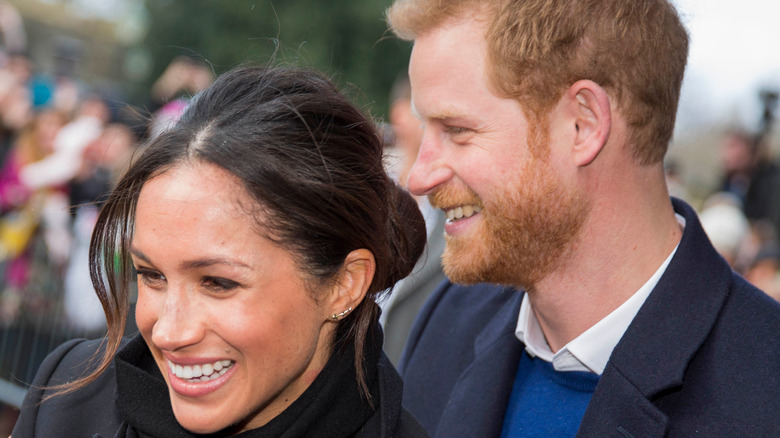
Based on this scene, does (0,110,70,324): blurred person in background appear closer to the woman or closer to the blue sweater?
the woman

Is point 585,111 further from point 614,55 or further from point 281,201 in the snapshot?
point 281,201

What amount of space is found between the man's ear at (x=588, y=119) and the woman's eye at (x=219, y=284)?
122 centimetres

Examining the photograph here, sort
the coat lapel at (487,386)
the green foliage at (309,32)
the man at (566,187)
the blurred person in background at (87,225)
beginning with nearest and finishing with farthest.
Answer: the man at (566,187) → the coat lapel at (487,386) → the blurred person in background at (87,225) → the green foliage at (309,32)

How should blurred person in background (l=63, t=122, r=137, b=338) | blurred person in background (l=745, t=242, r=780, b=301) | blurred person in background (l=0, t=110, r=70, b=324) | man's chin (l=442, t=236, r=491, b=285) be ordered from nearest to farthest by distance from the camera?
1. man's chin (l=442, t=236, r=491, b=285)
2. blurred person in background (l=63, t=122, r=137, b=338)
3. blurred person in background (l=0, t=110, r=70, b=324)
4. blurred person in background (l=745, t=242, r=780, b=301)

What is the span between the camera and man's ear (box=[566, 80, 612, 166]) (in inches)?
105

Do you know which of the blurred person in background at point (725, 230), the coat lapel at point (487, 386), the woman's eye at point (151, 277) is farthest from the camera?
the blurred person in background at point (725, 230)

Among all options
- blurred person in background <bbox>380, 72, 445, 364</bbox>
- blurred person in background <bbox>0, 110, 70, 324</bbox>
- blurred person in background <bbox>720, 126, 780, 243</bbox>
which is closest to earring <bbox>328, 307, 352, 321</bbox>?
blurred person in background <bbox>380, 72, 445, 364</bbox>

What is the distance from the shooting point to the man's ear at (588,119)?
8.75 feet

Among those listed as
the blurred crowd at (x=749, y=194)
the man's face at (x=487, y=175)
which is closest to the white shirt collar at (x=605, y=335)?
the man's face at (x=487, y=175)

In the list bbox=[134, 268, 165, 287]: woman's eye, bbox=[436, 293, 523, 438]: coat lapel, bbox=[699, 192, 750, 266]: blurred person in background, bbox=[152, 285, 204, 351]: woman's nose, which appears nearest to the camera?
bbox=[152, 285, 204, 351]: woman's nose

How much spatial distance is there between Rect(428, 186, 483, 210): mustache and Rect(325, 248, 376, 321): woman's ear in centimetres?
48

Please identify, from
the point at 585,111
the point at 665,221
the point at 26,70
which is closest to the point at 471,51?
the point at 585,111

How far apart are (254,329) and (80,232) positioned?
4.15m

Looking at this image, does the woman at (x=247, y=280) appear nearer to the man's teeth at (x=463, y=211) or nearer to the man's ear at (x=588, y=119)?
the man's teeth at (x=463, y=211)
